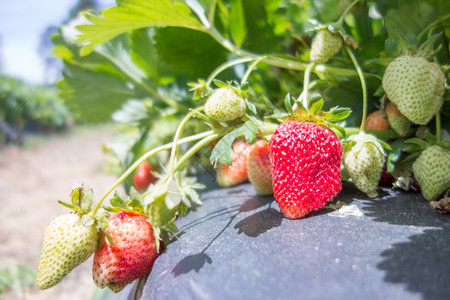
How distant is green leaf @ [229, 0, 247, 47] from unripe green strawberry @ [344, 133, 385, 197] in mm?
502

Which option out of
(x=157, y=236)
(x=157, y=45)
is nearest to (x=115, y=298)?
(x=157, y=236)

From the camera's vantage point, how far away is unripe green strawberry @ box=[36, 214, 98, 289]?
558 millimetres

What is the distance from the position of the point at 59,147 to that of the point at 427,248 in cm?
687

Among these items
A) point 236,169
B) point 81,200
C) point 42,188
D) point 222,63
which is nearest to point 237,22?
point 222,63

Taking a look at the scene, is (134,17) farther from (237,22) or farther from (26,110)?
(26,110)

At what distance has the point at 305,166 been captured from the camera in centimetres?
57

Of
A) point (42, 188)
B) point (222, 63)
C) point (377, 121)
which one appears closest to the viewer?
point (377, 121)

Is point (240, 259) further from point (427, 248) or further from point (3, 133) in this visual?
point (3, 133)

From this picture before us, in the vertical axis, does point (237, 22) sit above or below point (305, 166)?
above

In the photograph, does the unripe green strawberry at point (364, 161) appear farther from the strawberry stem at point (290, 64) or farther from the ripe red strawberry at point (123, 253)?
the ripe red strawberry at point (123, 253)

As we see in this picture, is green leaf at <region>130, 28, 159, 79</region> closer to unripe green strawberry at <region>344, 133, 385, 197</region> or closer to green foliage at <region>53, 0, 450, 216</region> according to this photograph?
green foliage at <region>53, 0, 450, 216</region>

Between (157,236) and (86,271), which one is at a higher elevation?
(157,236)

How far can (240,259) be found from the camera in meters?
0.50

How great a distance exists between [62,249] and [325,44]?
509 mm
